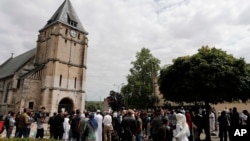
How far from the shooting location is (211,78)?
11711 millimetres

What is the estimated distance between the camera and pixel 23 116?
37.0 ft

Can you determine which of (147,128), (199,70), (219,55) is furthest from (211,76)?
(147,128)

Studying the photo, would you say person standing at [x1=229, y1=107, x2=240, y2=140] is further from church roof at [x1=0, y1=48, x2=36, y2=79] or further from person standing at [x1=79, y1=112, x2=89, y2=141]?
church roof at [x1=0, y1=48, x2=36, y2=79]

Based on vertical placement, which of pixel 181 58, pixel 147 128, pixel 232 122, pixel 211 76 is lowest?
pixel 147 128

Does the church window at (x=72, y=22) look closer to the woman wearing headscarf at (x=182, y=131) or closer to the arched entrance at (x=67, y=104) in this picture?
the arched entrance at (x=67, y=104)

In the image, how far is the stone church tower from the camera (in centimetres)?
3494

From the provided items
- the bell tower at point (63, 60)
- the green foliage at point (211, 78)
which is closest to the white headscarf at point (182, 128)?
the green foliage at point (211, 78)

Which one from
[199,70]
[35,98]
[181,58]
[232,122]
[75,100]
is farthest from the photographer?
[75,100]

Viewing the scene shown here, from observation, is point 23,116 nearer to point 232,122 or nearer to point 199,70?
point 199,70

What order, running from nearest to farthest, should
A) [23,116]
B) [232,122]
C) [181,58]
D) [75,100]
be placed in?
[232,122] < [23,116] < [181,58] < [75,100]

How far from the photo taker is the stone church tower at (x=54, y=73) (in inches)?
1375

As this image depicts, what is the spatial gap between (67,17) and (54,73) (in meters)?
12.1

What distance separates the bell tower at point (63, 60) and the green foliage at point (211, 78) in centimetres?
2639

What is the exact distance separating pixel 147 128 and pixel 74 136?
17.6 feet
